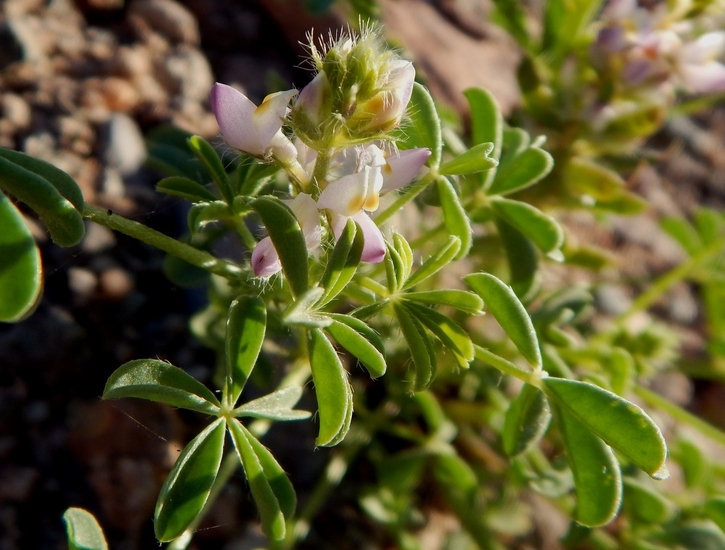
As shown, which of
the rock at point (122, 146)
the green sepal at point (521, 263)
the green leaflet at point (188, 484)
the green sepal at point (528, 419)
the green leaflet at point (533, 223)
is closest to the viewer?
the green leaflet at point (188, 484)

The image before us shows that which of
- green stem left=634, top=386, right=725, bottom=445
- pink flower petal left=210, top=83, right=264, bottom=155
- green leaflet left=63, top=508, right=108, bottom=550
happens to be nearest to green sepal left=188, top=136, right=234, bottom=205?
pink flower petal left=210, top=83, right=264, bottom=155

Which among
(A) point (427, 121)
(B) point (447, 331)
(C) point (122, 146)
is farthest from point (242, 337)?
(C) point (122, 146)

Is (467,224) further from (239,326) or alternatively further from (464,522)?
(464,522)

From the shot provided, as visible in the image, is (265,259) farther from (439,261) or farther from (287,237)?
(439,261)

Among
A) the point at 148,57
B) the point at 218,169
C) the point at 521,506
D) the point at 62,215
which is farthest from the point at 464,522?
the point at 148,57

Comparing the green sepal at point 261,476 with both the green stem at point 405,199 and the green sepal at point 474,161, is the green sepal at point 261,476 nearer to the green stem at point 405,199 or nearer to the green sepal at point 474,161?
the green stem at point 405,199

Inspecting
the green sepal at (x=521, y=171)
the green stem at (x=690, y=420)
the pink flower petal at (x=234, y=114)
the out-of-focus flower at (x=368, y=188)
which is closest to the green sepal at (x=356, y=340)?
the out-of-focus flower at (x=368, y=188)
